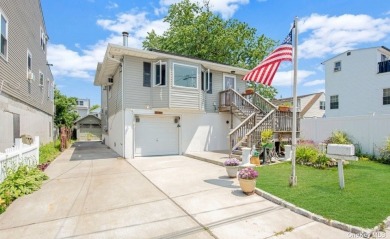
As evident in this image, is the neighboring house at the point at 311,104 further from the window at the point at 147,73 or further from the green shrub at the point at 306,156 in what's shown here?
the window at the point at 147,73

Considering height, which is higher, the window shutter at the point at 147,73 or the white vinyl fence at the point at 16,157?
the window shutter at the point at 147,73

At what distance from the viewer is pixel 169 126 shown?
42.2 feet

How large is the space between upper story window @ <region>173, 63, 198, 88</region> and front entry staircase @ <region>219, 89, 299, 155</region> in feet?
8.28

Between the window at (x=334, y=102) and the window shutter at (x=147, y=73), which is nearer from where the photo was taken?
the window shutter at (x=147, y=73)

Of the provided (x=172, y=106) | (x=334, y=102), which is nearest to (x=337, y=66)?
(x=334, y=102)

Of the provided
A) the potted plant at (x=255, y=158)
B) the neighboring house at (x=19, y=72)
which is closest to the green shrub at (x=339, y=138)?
the potted plant at (x=255, y=158)

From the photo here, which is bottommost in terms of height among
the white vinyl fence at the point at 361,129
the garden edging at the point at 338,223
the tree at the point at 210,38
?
the garden edging at the point at 338,223

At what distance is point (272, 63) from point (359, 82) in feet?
58.6

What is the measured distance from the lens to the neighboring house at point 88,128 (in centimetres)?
2942

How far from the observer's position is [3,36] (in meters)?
8.13

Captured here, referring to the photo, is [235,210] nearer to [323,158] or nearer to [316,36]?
[323,158]

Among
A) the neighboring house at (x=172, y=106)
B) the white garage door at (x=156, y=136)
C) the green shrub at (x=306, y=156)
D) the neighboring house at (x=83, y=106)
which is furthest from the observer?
the neighboring house at (x=83, y=106)

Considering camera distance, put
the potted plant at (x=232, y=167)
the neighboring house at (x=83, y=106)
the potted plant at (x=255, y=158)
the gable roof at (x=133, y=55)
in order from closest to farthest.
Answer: the potted plant at (x=232, y=167)
the potted plant at (x=255, y=158)
the gable roof at (x=133, y=55)
the neighboring house at (x=83, y=106)

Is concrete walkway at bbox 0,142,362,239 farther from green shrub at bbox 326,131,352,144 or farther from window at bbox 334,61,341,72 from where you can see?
window at bbox 334,61,341,72
